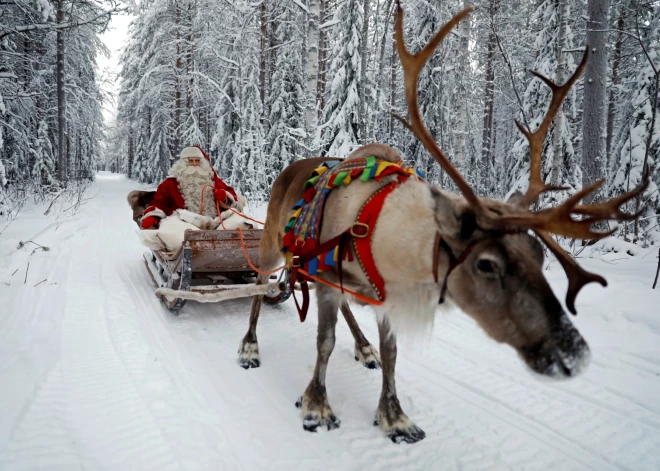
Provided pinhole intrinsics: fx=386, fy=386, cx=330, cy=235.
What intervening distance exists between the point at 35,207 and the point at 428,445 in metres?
14.2

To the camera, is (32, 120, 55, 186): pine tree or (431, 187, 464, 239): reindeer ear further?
(32, 120, 55, 186): pine tree

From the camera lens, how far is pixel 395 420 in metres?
2.63

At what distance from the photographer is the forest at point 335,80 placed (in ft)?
27.2

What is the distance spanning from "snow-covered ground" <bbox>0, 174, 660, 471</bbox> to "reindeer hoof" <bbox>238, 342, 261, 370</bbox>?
10cm

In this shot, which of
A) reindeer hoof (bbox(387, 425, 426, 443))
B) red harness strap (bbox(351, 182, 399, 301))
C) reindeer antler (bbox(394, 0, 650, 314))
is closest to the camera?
reindeer antler (bbox(394, 0, 650, 314))

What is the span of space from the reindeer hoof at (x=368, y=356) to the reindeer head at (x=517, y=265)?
71.1 inches

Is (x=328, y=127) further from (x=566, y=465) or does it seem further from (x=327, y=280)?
(x=566, y=465)

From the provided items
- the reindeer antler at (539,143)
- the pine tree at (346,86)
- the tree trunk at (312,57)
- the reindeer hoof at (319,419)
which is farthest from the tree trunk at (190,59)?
the reindeer antler at (539,143)

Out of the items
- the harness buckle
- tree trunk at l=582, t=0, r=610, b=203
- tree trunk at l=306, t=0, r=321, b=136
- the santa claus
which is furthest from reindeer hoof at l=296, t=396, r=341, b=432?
tree trunk at l=306, t=0, r=321, b=136

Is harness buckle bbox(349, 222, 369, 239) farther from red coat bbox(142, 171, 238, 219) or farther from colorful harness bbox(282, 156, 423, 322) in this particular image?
red coat bbox(142, 171, 238, 219)

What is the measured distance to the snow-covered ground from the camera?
2.36 metres

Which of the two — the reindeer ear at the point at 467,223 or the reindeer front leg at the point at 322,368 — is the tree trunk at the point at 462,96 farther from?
the reindeer ear at the point at 467,223

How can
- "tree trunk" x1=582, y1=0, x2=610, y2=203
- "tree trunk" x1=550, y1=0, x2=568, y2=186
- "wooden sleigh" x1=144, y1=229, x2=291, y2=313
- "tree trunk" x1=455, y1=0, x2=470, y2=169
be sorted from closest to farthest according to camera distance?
"wooden sleigh" x1=144, y1=229, x2=291, y2=313, "tree trunk" x1=550, y1=0, x2=568, y2=186, "tree trunk" x1=582, y1=0, x2=610, y2=203, "tree trunk" x1=455, y1=0, x2=470, y2=169

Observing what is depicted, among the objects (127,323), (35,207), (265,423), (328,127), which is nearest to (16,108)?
(35,207)
